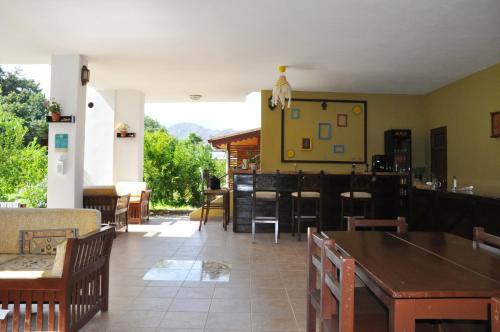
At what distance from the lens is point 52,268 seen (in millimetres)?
2637

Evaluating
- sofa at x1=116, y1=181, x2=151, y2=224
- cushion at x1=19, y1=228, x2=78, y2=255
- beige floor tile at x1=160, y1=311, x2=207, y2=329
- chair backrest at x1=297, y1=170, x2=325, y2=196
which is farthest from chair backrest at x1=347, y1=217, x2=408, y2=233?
sofa at x1=116, y1=181, x2=151, y2=224

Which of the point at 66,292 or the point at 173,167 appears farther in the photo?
the point at 173,167

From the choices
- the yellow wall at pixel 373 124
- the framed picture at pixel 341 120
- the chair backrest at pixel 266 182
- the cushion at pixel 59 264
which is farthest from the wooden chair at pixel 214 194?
the cushion at pixel 59 264

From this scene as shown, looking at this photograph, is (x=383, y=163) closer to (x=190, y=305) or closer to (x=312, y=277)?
(x=190, y=305)

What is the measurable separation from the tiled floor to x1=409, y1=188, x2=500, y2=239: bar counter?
77.8 inches

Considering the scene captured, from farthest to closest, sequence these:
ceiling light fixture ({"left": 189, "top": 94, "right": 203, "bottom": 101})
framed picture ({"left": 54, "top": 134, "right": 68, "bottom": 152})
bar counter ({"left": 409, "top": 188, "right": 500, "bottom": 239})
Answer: ceiling light fixture ({"left": 189, "top": 94, "right": 203, "bottom": 101}) → framed picture ({"left": 54, "top": 134, "right": 68, "bottom": 152}) → bar counter ({"left": 409, "top": 188, "right": 500, "bottom": 239})

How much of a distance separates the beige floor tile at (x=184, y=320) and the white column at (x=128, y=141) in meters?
5.94

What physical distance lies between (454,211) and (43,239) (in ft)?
16.3

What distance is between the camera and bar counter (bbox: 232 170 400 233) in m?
6.68

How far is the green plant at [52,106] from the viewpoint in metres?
5.68

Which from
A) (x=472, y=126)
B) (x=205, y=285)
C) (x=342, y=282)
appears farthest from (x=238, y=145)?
(x=342, y=282)

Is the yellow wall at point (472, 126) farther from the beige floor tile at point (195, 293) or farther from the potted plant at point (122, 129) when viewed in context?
the potted plant at point (122, 129)

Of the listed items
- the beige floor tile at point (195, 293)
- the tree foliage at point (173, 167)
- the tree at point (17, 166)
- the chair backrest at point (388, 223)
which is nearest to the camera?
the chair backrest at point (388, 223)

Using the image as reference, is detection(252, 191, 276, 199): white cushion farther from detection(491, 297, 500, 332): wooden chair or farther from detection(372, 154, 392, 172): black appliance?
detection(491, 297, 500, 332): wooden chair
